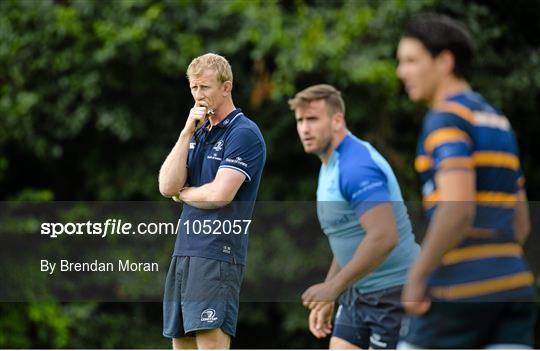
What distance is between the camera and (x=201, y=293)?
15.2ft

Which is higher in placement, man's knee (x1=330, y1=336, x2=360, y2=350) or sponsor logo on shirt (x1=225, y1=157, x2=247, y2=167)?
sponsor logo on shirt (x1=225, y1=157, x2=247, y2=167)

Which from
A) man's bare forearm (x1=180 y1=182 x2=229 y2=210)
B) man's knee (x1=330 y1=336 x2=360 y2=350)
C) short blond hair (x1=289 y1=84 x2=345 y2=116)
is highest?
short blond hair (x1=289 y1=84 x2=345 y2=116)

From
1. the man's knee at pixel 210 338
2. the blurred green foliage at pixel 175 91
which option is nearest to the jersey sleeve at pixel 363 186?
the man's knee at pixel 210 338

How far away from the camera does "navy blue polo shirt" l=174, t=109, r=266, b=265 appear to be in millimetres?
Result: 4629

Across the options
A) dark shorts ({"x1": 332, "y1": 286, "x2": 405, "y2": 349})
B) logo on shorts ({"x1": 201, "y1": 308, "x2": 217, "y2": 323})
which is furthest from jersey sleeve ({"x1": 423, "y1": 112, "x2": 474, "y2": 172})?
dark shorts ({"x1": 332, "y1": 286, "x2": 405, "y2": 349})

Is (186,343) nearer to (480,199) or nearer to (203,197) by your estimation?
(203,197)

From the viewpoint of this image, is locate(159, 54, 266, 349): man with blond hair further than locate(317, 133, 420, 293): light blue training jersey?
No

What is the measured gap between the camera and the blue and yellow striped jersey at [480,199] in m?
2.93

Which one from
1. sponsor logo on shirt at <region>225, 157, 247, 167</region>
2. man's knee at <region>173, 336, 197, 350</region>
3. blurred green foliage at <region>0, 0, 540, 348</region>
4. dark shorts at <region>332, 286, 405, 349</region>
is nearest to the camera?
sponsor logo on shirt at <region>225, 157, 247, 167</region>

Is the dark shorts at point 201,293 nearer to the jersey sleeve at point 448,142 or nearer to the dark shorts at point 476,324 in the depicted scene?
the dark shorts at point 476,324

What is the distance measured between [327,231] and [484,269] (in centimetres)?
210

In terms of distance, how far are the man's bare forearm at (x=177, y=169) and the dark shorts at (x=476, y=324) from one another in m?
1.89

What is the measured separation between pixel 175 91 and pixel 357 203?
262 inches

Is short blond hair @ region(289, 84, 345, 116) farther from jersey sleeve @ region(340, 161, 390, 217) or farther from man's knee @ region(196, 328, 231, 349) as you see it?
man's knee @ region(196, 328, 231, 349)
